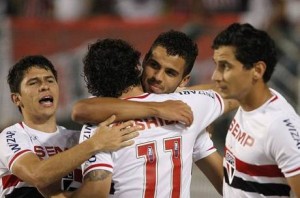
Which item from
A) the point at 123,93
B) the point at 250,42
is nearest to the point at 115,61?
the point at 123,93

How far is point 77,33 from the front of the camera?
830 cm

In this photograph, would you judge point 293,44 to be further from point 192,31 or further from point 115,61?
point 115,61

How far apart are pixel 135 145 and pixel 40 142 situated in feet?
2.21

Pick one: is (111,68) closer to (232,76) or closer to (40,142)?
(232,76)

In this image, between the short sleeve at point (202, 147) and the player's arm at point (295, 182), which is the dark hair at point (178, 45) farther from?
the player's arm at point (295, 182)

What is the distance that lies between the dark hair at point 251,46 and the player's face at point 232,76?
0.08 ft

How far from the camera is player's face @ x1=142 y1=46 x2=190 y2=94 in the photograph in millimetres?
3514

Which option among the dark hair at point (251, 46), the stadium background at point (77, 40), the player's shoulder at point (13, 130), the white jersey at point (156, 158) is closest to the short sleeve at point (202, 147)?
the white jersey at point (156, 158)

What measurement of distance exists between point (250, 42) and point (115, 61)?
61 cm

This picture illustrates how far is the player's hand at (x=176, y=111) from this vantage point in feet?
10.9

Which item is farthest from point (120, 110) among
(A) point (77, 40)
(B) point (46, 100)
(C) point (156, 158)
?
(A) point (77, 40)

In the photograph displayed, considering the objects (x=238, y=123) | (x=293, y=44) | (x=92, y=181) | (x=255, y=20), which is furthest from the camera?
(x=255, y=20)

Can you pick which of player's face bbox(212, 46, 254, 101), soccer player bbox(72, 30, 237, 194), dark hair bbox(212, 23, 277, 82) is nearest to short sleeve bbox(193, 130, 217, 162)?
soccer player bbox(72, 30, 237, 194)

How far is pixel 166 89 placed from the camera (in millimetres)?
3568
